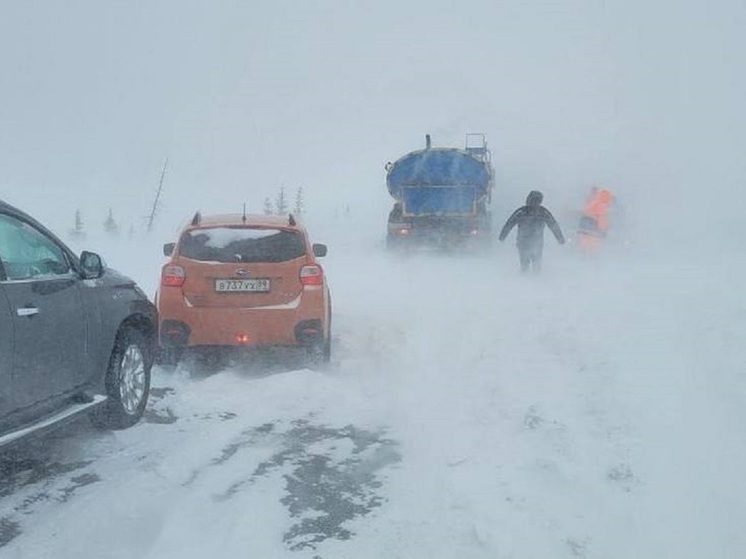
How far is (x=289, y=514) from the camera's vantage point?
4.46 m

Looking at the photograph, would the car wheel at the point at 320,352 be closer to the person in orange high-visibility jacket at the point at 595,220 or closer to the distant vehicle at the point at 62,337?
the distant vehicle at the point at 62,337

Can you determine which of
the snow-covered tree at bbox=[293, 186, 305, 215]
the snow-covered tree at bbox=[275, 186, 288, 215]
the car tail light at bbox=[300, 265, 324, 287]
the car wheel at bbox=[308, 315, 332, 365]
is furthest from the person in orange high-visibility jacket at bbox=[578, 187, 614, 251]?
the snow-covered tree at bbox=[293, 186, 305, 215]

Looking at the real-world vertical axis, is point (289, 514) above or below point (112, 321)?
→ below

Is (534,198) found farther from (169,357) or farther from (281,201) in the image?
(281,201)

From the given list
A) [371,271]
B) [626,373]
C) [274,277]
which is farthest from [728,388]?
[371,271]

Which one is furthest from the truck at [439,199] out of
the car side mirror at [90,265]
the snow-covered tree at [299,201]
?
the snow-covered tree at [299,201]

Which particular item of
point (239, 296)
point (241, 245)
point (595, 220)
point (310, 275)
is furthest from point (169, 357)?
point (595, 220)

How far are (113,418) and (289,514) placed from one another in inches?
81.6

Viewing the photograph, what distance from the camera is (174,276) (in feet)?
25.7

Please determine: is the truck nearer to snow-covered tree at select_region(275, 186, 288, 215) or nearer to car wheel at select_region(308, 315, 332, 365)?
car wheel at select_region(308, 315, 332, 365)

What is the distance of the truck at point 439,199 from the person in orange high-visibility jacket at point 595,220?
2904mm

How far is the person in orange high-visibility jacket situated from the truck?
290cm

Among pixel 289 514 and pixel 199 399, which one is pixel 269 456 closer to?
pixel 289 514

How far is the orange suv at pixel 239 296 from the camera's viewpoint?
7.77 meters
